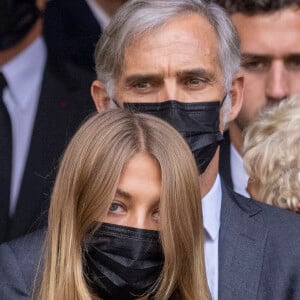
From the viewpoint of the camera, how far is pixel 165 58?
165 inches

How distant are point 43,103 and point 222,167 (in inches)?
29.3

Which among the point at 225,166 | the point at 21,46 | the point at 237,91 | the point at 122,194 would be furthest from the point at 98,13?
the point at 122,194

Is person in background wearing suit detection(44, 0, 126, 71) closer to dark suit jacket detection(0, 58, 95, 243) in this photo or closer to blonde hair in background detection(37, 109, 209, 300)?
dark suit jacket detection(0, 58, 95, 243)

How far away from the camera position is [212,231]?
4.12m

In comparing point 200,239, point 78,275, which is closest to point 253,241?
point 200,239

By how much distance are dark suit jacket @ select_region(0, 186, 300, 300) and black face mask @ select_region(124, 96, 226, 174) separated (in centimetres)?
20

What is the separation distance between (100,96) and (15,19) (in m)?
0.76

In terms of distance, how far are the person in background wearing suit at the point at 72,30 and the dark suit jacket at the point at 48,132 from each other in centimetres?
6

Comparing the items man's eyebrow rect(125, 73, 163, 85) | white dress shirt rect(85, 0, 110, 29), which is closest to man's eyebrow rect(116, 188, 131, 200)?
man's eyebrow rect(125, 73, 163, 85)

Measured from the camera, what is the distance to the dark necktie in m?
4.86

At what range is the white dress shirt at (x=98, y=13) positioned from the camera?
5203 millimetres

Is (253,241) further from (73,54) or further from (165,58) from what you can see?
(73,54)

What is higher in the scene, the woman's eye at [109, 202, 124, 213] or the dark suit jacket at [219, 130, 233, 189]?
the woman's eye at [109, 202, 124, 213]

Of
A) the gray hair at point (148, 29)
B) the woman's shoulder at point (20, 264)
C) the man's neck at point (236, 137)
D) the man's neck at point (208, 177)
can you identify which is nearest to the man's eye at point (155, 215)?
the woman's shoulder at point (20, 264)
